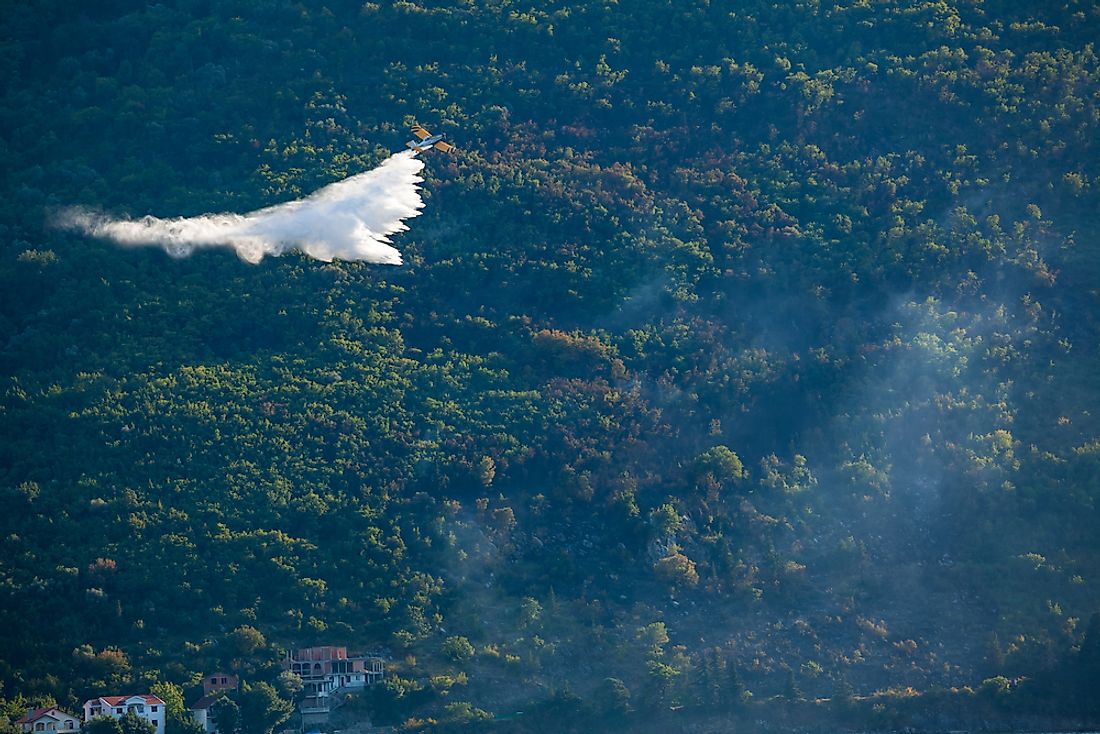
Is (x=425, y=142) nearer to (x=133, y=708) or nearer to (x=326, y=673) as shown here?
(x=326, y=673)

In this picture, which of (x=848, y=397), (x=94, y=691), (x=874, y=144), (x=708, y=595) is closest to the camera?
(x=94, y=691)

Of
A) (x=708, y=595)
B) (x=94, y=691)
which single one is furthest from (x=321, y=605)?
(x=708, y=595)

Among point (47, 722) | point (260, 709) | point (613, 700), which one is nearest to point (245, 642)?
point (260, 709)

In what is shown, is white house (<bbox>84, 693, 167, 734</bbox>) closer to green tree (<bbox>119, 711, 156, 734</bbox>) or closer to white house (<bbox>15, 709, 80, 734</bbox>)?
green tree (<bbox>119, 711, 156, 734</bbox>)

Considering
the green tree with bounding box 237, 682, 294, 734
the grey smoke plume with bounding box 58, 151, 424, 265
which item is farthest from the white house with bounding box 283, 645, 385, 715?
the grey smoke plume with bounding box 58, 151, 424, 265

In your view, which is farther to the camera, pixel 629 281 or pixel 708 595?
pixel 629 281

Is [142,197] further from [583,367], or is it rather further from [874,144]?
[874,144]

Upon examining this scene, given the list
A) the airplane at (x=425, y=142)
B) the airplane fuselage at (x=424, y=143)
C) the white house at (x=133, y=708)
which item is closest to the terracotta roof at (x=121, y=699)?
the white house at (x=133, y=708)
